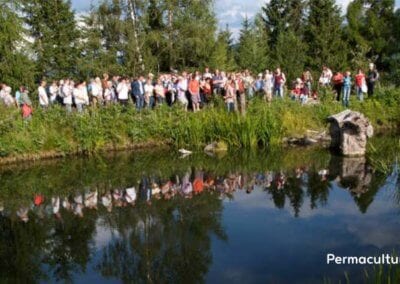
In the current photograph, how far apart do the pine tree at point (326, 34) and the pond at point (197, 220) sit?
23.7m

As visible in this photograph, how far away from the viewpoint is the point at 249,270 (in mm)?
9109

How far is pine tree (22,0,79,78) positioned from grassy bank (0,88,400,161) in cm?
1235

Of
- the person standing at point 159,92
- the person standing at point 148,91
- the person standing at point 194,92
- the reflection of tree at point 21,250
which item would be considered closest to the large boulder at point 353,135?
the person standing at point 194,92

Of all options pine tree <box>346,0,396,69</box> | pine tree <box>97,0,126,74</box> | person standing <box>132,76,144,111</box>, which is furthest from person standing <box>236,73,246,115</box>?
pine tree <box>346,0,396,69</box>

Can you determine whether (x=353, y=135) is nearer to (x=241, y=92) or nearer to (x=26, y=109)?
(x=241, y=92)

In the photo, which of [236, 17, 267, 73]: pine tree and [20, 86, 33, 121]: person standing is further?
[236, 17, 267, 73]: pine tree

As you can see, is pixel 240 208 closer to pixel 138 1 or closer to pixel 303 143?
pixel 303 143

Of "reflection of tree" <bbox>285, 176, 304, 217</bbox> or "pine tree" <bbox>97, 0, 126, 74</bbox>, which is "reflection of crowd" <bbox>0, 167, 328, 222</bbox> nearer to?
"reflection of tree" <bbox>285, 176, 304, 217</bbox>

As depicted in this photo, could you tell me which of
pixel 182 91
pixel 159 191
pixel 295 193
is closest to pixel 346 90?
pixel 182 91

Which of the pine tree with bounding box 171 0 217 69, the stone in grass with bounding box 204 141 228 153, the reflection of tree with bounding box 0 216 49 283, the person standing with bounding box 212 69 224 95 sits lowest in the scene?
the reflection of tree with bounding box 0 216 49 283

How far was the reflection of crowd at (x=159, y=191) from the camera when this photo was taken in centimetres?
1313

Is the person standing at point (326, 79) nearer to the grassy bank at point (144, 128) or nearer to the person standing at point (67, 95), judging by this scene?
the grassy bank at point (144, 128)

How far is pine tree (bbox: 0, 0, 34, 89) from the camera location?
2592 centimetres

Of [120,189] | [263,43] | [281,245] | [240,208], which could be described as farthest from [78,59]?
[281,245]
